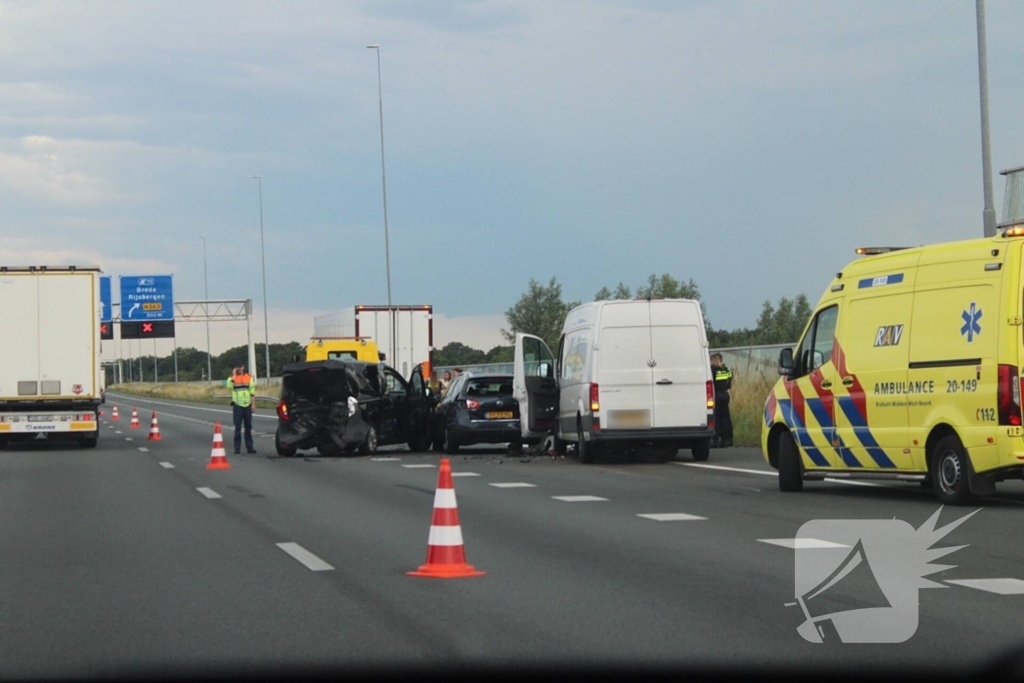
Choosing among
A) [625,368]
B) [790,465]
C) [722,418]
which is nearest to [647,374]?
[625,368]

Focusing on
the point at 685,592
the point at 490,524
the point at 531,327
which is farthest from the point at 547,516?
the point at 531,327

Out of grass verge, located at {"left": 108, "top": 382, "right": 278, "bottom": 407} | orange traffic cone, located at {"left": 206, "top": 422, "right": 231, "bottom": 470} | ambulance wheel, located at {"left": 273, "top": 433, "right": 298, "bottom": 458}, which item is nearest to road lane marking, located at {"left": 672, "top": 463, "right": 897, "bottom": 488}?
orange traffic cone, located at {"left": 206, "top": 422, "right": 231, "bottom": 470}

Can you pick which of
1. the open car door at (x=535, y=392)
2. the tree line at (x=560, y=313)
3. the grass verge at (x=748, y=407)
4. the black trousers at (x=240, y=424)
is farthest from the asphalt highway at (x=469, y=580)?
the tree line at (x=560, y=313)

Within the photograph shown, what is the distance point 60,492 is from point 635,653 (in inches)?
502

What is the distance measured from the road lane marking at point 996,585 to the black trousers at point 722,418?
16.2m

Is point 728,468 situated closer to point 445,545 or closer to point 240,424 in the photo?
point 240,424

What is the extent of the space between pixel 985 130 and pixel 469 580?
15183 mm

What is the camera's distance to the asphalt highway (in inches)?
267

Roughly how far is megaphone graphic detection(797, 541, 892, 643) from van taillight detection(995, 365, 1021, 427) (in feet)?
10.9

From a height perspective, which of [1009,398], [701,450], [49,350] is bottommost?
[701,450]

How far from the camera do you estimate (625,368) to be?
21.4 metres

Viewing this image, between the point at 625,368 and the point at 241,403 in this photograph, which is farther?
the point at 241,403

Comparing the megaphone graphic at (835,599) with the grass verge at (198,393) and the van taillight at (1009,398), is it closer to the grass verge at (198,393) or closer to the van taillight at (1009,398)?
the van taillight at (1009,398)

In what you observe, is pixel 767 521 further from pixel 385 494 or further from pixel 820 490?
pixel 385 494
